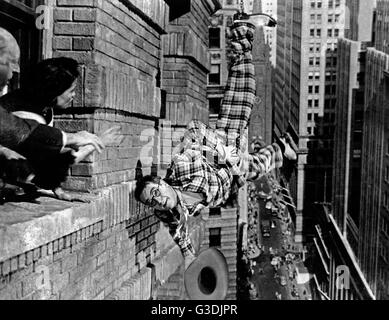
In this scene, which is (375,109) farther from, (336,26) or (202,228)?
(202,228)

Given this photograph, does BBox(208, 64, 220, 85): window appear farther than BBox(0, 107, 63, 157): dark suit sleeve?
Yes

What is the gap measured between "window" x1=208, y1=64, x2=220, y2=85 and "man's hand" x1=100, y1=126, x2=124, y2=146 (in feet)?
7.17

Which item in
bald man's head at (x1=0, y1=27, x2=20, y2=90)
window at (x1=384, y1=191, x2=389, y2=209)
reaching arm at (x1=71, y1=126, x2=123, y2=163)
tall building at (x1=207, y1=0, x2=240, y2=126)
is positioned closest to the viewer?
bald man's head at (x1=0, y1=27, x2=20, y2=90)

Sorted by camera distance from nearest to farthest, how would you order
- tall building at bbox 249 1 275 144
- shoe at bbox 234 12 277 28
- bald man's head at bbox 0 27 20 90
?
bald man's head at bbox 0 27 20 90 → shoe at bbox 234 12 277 28 → tall building at bbox 249 1 275 144

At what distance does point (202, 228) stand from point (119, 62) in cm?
275

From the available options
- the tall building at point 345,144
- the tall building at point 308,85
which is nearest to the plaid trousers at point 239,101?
the tall building at point 308,85

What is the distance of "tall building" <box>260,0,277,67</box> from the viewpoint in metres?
5.29

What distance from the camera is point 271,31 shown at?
552cm

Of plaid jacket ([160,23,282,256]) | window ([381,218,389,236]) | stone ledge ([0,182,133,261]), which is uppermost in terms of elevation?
plaid jacket ([160,23,282,256])

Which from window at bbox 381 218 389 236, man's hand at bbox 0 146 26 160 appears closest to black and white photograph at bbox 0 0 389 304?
man's hand at bbox 0 146 26 160

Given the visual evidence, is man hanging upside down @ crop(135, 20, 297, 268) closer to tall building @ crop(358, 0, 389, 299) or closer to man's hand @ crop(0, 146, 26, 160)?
man's hand @ crop(0, 146, 26, 160)

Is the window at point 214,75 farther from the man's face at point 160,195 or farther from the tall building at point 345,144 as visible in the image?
the man's face at point 160,195

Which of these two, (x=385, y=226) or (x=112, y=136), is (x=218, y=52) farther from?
(x=385, y=226)
